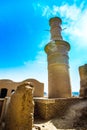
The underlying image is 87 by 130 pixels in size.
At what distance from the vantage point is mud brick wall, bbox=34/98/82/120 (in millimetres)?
7953

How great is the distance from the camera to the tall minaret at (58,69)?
1206 centimetres

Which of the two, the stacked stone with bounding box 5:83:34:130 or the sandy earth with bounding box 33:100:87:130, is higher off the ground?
the stacked stone with bounding box 5:83:34:130

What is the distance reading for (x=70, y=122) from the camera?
6.73 meters

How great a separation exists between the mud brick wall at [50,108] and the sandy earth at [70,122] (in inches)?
21.3

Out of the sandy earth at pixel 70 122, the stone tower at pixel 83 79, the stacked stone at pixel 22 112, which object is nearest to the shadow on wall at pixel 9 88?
the stone tower at pixel 83 79

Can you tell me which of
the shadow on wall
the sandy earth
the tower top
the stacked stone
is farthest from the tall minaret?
the stacked stone

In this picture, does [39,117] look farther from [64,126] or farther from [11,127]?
[11,127]

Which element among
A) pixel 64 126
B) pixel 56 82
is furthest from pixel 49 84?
pixel 64 126

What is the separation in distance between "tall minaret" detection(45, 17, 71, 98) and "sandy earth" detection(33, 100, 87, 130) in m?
3.66

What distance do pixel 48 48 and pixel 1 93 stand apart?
10607 mm

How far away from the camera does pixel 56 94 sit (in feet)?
38.9

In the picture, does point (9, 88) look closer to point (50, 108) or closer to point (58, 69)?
point (58, 69)

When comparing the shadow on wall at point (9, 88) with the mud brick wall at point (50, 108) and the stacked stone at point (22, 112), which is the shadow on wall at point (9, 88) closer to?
the mud brick wall at point (50, 108)

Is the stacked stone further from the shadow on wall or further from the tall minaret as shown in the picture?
the shadow on wall
